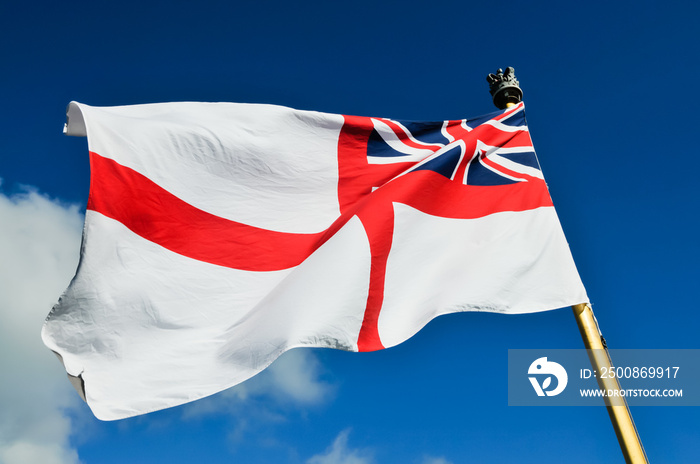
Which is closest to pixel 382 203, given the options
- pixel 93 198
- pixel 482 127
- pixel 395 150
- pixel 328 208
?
pixel 328 208

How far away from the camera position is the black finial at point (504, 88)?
698cm

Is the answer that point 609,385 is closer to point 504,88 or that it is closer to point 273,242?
point 273,242

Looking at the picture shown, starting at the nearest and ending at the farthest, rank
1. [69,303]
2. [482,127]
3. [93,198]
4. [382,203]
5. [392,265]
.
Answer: [69,303] < [93,198] < [392,265] < [382,203] < [482,127]

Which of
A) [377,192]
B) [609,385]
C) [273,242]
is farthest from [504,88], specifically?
[609,385]

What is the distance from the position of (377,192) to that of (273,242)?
1.22 m

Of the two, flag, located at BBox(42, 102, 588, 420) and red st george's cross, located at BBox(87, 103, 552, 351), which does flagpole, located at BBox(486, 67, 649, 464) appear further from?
red st george's cross, located at BBox(87, 103, 552, 351)

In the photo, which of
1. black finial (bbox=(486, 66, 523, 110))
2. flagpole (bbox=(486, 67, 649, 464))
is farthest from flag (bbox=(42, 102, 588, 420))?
black finial (bbox=(486, 66, 523, 110))

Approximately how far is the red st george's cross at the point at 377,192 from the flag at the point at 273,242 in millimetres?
18

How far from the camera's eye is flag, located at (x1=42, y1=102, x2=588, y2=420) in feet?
15.3

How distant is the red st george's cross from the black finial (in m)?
0.40

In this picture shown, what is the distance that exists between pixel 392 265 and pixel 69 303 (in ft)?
9.06

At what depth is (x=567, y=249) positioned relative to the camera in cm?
505

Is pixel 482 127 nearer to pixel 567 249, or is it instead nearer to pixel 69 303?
pixel 567 249

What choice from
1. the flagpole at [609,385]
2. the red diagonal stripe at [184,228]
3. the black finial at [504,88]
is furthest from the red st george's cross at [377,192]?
the flagpole at [609,385]
